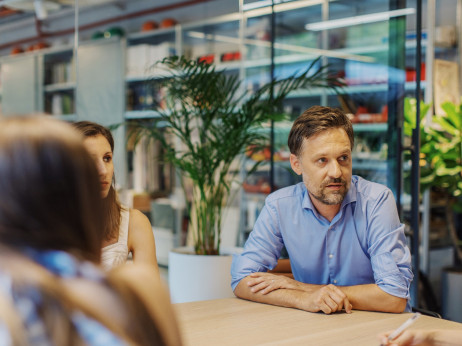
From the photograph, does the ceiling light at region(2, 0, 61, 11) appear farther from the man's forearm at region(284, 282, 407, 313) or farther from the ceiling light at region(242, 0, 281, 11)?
the man's forearm at region(284, 282, 407, 313)

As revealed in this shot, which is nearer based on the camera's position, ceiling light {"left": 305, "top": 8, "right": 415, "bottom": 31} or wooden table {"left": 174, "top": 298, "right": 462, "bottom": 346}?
wooden table {"left": 174, "top": 298, "right": 462, "bottom": 346}

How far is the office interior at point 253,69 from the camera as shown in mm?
3102

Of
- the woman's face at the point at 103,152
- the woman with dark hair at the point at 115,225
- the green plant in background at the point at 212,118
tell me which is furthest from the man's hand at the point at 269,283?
the green plant in background at the point at 212,118

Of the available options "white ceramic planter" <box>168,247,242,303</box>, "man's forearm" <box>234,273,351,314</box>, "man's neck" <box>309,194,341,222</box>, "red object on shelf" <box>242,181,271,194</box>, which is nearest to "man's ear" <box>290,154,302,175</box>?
"man's neck" <box>309,194,341,222</box>

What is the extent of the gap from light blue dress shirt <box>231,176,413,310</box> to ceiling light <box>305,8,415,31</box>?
1345 mm

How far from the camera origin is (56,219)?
670mm

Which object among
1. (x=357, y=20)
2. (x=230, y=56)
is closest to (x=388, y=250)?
(x=357, y=20)

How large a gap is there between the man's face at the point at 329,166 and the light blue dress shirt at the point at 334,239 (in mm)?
61

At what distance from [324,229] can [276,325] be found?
57cm

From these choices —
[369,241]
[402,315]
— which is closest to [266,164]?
[369,241]

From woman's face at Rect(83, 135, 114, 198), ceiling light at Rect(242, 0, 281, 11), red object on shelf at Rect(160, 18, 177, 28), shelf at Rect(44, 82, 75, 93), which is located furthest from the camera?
red object on shelf at Rect(160, 18, 177, 28)

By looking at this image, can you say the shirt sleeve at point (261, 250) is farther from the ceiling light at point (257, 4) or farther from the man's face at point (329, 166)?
the ceiling light at point (257, 4)

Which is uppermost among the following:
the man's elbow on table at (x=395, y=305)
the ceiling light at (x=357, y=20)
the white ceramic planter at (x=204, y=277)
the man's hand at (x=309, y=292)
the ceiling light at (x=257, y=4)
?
the ceiling light at (x=257, y=4)

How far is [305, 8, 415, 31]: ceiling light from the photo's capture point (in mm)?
3078
